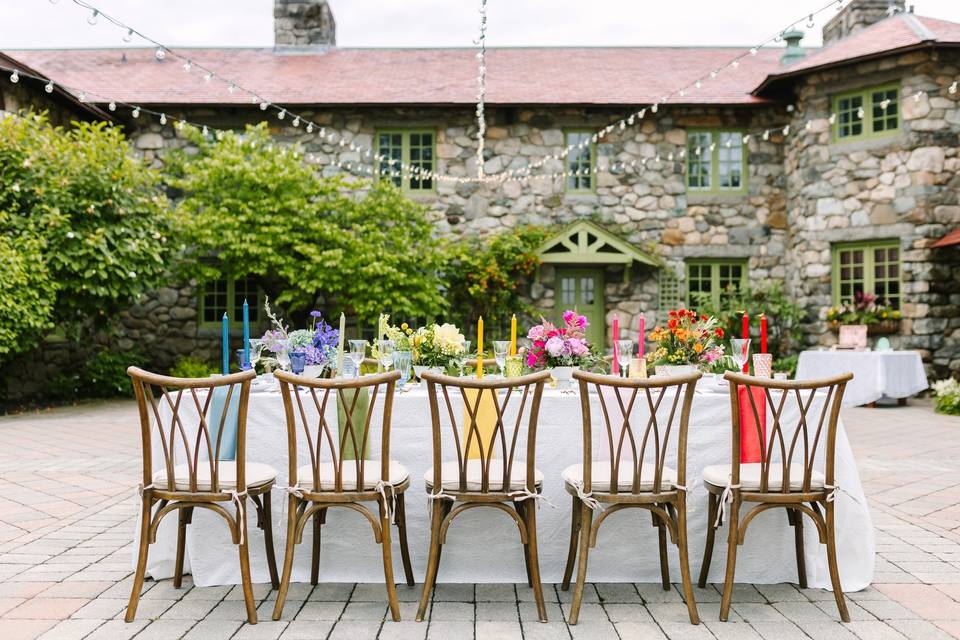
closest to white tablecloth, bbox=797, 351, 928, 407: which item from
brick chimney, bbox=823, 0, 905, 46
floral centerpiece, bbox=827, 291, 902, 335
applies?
floral centerpiece, bbox=827, 291, 902, 335

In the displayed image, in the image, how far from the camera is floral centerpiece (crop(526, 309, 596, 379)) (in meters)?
3.67

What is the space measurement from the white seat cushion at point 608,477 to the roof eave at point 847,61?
352 inches

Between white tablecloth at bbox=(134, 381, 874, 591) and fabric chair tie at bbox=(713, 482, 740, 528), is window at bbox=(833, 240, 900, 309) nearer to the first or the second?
white tablecloth at bbox=(134, 381, 874, 591)

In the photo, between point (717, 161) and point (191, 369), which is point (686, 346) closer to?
point (191, 369)

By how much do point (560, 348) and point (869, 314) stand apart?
26.1 ft

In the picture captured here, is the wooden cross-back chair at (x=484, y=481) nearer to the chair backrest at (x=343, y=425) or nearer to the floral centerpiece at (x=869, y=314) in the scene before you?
the chair backrest at (x=343, y=425)

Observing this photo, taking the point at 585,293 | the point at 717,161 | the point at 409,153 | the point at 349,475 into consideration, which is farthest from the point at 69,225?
the point at 717,161

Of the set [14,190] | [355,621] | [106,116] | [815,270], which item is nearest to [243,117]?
[106,116]

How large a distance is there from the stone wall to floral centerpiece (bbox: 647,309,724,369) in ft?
25.2

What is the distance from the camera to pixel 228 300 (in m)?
11.5

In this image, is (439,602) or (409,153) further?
(409,153)

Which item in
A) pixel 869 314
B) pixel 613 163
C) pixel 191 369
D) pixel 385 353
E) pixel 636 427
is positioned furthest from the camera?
pixel 613 163

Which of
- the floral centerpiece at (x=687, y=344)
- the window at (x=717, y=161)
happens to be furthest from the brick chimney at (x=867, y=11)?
the floral centerpiece at (x=687, y=344)

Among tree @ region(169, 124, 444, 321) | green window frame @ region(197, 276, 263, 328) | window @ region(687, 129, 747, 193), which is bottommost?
green window frame @ region(197, 276, 263, 328)
